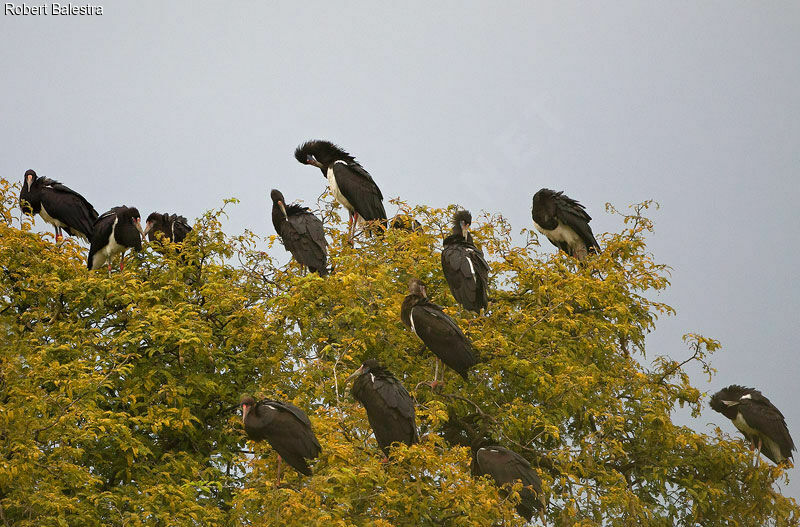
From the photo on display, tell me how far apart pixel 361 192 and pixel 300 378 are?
5.30m

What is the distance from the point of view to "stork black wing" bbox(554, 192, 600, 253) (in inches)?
598

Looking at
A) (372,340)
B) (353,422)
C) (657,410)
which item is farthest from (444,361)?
(657,410)

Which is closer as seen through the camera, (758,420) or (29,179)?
(758,420)

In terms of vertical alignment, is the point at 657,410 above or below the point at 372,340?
below

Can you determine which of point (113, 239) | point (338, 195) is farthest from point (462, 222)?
point (113, 239)

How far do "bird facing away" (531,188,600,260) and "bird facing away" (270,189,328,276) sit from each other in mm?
4012

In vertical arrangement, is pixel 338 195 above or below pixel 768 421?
above

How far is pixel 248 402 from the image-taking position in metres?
9.16

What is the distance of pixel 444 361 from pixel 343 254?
9.81ft

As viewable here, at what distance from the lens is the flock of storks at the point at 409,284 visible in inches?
340

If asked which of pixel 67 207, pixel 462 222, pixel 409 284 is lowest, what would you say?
pixel 409 284

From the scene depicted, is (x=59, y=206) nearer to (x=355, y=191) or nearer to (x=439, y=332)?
(x=355, y=191)

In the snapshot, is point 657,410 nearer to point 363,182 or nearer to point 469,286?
point 469,286

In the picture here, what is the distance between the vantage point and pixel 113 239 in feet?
45.0
